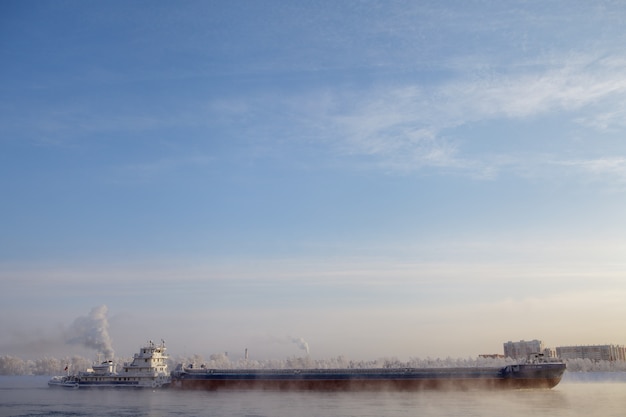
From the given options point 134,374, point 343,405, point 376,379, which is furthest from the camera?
point 134,374

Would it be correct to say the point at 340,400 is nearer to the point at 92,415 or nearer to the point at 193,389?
the point at 92,415

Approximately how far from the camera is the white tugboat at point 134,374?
2960 inches

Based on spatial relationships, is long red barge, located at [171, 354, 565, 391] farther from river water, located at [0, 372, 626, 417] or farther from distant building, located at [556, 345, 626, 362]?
distant building, located at [556, 345, 626, 362]

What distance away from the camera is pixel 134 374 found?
75750 mm

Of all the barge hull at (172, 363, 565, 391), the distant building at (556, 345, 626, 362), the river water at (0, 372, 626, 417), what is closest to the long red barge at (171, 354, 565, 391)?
the barge hull at (172, 363, 565, 391)

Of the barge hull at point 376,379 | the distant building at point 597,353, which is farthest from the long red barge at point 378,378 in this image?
the distant building at point 597,353

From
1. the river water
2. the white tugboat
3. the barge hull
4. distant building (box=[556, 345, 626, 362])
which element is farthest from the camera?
distant building (box=[556, 345, 626, 362])

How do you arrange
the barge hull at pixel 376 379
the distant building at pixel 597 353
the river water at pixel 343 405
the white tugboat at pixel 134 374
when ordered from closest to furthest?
1. the river water at pixel 343 405
2. the barge hull at pixel 376 379
3. the white tugboat at pixel 134 374
4. the distant building at pixel 597 353

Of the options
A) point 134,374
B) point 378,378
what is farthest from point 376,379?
point 134,374

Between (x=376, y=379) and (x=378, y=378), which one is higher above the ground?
(x=378, y=378)

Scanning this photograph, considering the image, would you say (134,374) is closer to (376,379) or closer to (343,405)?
(376,379)

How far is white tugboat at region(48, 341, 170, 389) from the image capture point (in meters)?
75.2

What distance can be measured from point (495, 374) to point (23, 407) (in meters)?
50.8

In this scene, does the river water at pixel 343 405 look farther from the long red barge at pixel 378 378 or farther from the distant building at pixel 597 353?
the distant building at pixel 597 353
